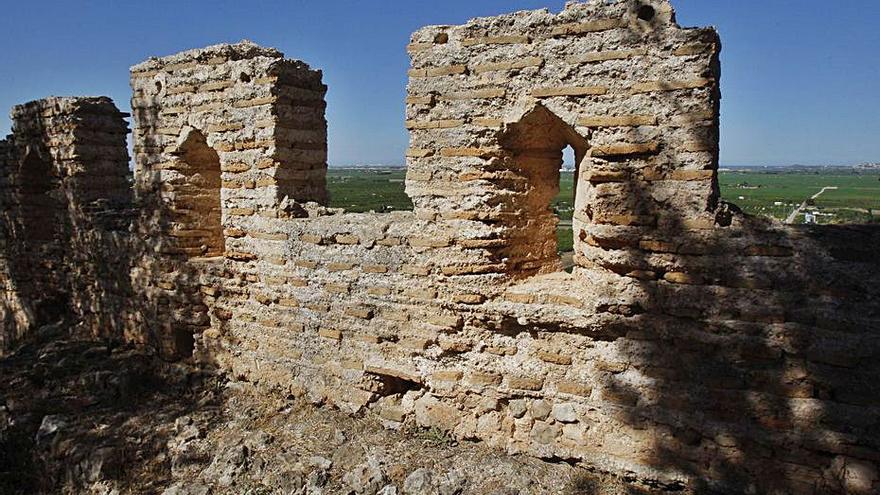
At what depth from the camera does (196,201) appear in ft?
20.7

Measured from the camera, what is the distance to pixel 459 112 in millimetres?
4410

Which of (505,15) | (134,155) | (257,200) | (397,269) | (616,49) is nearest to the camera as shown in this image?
(616,49)

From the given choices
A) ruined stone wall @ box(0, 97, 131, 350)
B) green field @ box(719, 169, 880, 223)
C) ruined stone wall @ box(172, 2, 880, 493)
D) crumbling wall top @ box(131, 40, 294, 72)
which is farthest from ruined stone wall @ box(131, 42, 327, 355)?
green field @ box(719, 169, 880, 223)

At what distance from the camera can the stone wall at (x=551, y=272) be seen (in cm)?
356

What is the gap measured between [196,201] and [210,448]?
8.65 ft

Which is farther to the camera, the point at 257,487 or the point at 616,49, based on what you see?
the point at 257,487

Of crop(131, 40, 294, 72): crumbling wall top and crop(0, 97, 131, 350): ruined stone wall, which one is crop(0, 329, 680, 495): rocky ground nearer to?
crop(0, 97, 131, 350): ruined stone wall

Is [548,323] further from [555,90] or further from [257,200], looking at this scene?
[257,200]

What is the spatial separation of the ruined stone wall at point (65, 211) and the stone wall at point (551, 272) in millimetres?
1965

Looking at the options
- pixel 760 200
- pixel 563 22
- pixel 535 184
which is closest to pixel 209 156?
pixel 535 184

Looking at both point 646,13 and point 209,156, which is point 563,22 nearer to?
point 646,13

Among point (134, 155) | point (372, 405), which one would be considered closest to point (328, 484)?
point (372, 405)

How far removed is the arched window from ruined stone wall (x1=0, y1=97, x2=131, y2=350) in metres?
1.01

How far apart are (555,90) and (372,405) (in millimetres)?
2885
